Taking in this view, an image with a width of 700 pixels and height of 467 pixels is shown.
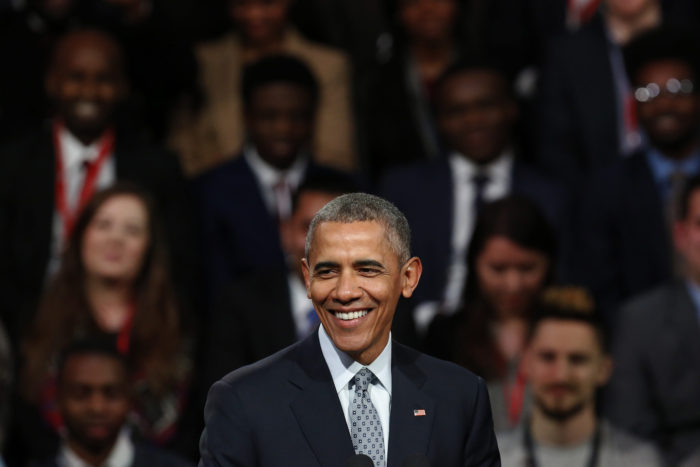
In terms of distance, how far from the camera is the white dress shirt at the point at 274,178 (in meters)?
5.45

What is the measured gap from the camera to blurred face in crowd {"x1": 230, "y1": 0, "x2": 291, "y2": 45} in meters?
5.98

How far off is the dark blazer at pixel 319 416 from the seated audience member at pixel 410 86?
3.64 meters

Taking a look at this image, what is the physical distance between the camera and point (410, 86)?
19.7ft

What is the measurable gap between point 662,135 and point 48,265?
2.56 meters

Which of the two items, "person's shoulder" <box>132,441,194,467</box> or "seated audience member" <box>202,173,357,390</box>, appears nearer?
"person's shoulder" <box>132,441,194,467</box>

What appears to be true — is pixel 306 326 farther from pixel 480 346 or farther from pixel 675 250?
pixel 675 250

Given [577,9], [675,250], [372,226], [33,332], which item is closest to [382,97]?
[577,9]

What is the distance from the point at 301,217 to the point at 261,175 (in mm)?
728

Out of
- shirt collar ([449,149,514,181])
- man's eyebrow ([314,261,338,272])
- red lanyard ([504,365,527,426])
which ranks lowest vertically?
red lanyard ([504,365,527,426])

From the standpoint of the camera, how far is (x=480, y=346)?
187 inches

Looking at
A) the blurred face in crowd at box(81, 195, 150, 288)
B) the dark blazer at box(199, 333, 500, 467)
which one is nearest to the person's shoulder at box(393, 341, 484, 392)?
the dark blazer at box(199, 333, 500, 467)

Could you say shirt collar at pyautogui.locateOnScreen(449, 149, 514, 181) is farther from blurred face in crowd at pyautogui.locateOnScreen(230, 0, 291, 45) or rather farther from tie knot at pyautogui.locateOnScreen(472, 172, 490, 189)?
blurred face in crowd at pyautogui.locateOnScreen(230, 0, 291, 45)

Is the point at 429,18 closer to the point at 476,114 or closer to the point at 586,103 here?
the point at 476,114

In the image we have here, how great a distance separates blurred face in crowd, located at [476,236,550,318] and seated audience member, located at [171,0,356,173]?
1200 millimetres
